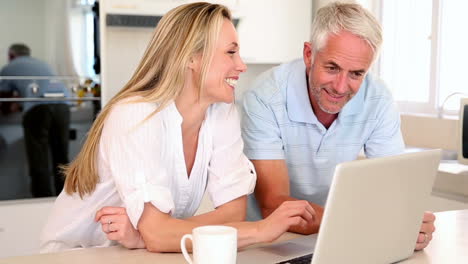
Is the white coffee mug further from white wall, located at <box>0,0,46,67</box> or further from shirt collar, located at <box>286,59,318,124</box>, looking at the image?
white wall, located at <box>0,0,46,67</box>

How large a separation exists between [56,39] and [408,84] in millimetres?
2191

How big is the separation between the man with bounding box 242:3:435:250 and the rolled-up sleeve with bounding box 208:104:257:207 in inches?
Result: 5.3

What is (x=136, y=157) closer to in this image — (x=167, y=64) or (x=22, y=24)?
(x=167, y=64)

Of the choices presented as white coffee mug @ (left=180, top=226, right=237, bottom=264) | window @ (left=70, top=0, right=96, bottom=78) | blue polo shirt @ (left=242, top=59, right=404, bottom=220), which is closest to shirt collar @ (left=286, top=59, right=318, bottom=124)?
blue polo shirt @ (left=242, top=59, right=404, bottom=220)

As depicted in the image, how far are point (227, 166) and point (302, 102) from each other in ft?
1.16

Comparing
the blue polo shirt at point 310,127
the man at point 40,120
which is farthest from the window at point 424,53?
the man at point 40,120

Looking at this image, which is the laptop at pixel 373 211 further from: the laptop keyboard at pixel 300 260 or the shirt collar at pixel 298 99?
the shirt collar at pixel 298 99

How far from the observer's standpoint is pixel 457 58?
364 centimetres

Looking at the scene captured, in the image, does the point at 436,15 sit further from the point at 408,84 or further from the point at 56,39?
the point at 56,39

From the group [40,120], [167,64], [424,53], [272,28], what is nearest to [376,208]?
[167,64]

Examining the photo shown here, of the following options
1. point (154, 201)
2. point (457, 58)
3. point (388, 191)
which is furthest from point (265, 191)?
point (457, 58)

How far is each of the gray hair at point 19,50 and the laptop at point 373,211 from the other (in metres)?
2.14

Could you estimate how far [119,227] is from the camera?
143cm

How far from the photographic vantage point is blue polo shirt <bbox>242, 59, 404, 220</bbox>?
1.89m
